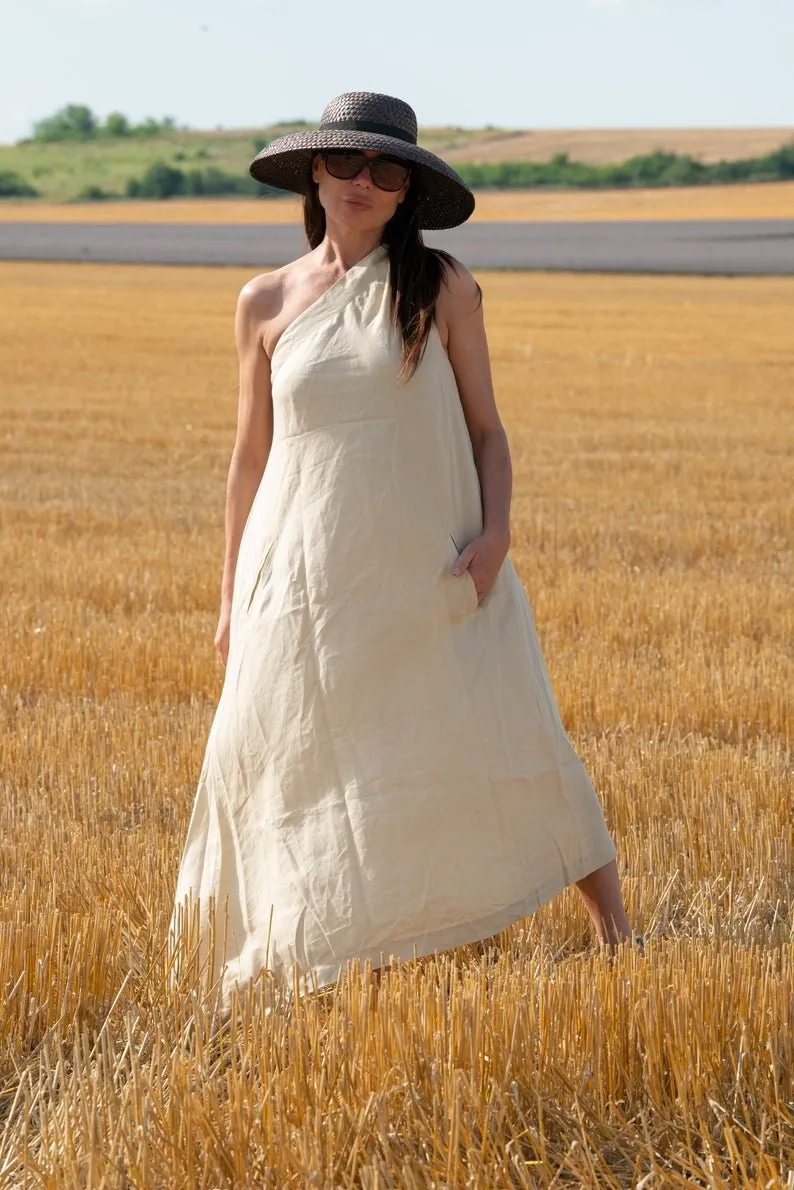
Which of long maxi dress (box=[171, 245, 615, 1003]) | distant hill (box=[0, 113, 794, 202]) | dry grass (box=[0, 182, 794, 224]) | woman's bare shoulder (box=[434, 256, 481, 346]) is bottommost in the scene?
dry grass (box=[0, 182, 794, 224])

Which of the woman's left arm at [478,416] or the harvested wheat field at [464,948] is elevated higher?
the woman's left arm at [478,416]

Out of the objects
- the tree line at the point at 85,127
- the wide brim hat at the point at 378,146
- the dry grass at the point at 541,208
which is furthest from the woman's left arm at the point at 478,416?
the tree line at the point at 85,127

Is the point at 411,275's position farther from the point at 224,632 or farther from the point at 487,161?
the point at 487,161

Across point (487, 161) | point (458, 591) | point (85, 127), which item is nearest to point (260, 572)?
point (458, 591)

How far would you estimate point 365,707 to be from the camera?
12.1 feet

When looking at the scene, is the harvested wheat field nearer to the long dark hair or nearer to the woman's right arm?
the woman's right arm

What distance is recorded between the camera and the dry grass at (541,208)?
77500 mm

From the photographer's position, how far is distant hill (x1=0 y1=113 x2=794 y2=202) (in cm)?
9412

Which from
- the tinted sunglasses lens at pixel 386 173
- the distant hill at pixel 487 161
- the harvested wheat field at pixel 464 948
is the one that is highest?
the tinted sunglasses lens at pixel 386 173

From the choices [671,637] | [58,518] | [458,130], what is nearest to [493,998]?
[671,637]

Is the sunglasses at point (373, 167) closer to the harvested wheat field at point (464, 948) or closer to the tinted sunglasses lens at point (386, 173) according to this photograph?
the tinted sunglasses lens at point (386, 173)

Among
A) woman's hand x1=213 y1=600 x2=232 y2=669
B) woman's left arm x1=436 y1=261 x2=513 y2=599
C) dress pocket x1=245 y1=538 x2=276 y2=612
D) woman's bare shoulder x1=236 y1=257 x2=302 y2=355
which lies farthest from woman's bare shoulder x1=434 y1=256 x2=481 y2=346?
woman's hand x1=213 y1=600 x2=232 y2=669

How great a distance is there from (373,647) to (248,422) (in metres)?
0.66

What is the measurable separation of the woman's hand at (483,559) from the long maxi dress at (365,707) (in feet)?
0.10
